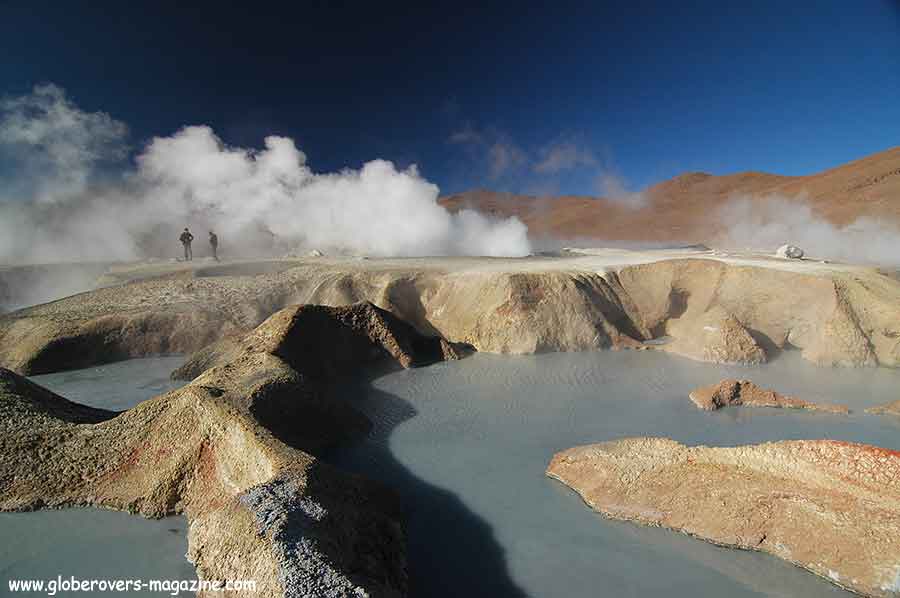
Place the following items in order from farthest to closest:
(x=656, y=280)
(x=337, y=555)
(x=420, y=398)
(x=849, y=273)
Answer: (x=656, y=280), (x=849, y=273), (x=420, y=398), (x=337, y=555)

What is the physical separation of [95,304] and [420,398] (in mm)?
12997

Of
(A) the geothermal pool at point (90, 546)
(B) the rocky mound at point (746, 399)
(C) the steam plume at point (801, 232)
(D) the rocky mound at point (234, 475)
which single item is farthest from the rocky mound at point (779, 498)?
(C) the steam plume at point (801, 232)

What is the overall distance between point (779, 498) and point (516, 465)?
3.67 meters

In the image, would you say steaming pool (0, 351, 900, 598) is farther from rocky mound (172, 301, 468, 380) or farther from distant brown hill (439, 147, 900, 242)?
distant brown hill (439, 147, 900, 242)

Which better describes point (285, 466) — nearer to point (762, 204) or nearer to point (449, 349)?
point (449, 349)

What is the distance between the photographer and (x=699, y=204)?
5481 cm

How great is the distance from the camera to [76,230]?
29.2 m

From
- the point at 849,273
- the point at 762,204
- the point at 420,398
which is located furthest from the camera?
the point at 762,204

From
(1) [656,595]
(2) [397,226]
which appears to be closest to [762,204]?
(2) [397,226]

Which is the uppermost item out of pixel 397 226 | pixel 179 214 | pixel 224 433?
pixel 179 214

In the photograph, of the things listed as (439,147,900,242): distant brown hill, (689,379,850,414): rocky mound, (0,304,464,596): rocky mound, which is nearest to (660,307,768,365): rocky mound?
(689,379,850,414): rocky mound

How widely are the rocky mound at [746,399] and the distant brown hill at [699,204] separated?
Answer: 33.6 m

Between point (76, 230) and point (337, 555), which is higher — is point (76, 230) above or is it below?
above

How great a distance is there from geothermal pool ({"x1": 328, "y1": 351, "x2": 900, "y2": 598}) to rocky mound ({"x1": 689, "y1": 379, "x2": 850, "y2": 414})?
0.25 m
